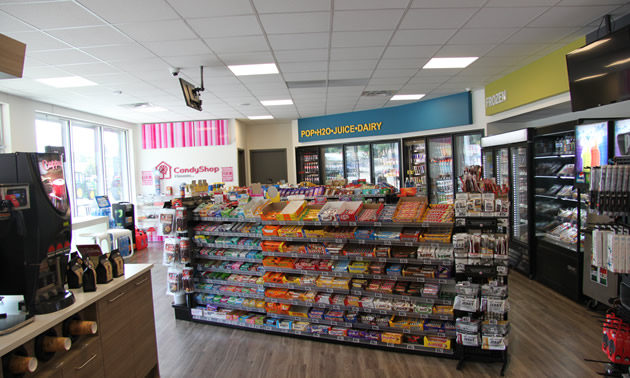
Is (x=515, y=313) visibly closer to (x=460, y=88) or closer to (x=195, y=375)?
(x=195, y=375)

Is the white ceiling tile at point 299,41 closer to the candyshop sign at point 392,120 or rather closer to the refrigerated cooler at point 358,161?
the candyshop sign at point 392,120

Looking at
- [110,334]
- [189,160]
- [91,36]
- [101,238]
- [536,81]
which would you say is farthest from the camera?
[189,160]

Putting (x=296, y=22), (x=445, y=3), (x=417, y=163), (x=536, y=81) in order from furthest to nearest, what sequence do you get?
1. (x=417, y=163)
2. (x=536, y=81)
3. (x=296, y=22)
4. (x=445, y=3)

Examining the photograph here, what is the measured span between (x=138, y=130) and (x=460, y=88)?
895cm

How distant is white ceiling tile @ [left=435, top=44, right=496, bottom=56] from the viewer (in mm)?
4506

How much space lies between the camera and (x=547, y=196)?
15.1ft

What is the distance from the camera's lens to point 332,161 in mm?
9773

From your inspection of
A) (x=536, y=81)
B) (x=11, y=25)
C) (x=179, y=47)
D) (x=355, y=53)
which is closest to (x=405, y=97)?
(x=536, y=81)

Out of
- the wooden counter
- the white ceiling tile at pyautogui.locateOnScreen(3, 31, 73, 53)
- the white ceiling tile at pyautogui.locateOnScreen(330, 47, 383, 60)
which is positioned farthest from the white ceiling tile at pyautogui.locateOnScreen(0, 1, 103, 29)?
the white ceiling tile at pyautogui.locateOnScreen(330, 47, 383, 60)

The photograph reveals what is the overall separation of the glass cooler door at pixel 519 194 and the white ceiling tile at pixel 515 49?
57.6 inches

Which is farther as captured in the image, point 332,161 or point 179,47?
point 332,161

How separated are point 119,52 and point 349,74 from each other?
351 centimetres

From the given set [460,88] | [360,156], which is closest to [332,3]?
[460,88]

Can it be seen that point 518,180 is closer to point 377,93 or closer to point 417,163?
point 417,163
